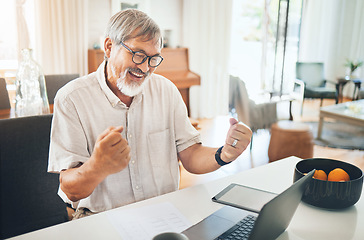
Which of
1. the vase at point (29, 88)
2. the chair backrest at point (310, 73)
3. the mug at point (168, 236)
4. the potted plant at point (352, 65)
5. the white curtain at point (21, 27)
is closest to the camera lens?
the mug at point (168, 236)

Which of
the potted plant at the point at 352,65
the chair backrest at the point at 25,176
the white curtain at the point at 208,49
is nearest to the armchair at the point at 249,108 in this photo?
the white curtain at the point at 208,49

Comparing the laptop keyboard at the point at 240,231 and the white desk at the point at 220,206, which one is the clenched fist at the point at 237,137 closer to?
the white desk at the point at 220,206

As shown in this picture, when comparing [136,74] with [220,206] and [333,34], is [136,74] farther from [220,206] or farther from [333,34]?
[333,34]

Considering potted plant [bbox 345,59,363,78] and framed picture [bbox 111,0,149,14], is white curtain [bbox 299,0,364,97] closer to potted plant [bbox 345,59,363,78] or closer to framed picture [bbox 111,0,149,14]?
potted plant [bbox 345,59,363,78]

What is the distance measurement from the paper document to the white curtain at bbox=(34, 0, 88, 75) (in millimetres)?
3169

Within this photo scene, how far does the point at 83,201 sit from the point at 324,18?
6.49m

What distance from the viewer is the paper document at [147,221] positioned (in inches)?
36.7

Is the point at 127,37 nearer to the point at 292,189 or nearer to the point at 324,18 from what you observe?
the point at 292,189

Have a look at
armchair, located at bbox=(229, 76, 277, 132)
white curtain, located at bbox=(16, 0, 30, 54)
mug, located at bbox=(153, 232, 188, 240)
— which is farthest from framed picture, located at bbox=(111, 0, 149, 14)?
mug, located at bbox=(153, 232, 188, 240)

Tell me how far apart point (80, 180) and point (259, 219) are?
59cm

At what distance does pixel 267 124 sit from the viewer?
3682 millimetres

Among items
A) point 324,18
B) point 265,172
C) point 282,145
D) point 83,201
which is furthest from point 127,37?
point 324,18

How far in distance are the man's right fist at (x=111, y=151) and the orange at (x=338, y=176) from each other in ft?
2.24

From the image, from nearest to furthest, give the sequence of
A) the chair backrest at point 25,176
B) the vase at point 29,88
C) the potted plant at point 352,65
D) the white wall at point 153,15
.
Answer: the chair backrest at point 25,176
the vase at point 29,88
the white wall at point 153,15
the potted plant at point 352,65
